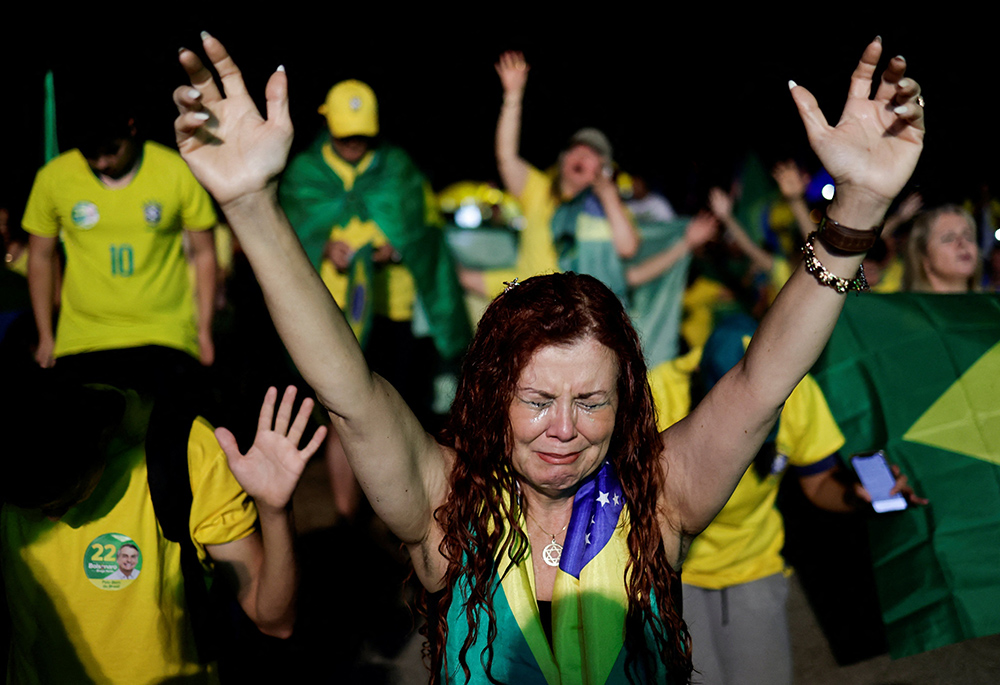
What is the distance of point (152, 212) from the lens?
11.6 feet

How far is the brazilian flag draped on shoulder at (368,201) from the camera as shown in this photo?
4875 millimetres

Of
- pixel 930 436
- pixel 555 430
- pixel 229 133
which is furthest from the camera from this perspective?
pixel 930 436

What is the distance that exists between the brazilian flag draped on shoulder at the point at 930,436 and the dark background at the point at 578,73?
4.76m

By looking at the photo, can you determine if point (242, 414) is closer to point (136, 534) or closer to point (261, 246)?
point (136, 534)

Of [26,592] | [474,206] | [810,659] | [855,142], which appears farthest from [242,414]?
[474,206]

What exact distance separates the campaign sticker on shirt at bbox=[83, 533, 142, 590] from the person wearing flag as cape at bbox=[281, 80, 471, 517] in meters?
2.57

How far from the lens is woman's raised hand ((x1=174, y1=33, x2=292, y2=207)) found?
1428 millimetres

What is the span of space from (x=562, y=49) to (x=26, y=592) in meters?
11.3

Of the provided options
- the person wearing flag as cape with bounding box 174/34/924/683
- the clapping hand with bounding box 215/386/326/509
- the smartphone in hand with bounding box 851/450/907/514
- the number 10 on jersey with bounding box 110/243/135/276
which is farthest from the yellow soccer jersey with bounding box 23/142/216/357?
the smartphone in hand with bounding box 851/450/907/514

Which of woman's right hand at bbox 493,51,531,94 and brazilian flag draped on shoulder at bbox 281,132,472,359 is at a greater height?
woman's right hand at bbox 493,51,531,94

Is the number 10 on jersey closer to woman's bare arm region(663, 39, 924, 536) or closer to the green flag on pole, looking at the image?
the green flag on pole

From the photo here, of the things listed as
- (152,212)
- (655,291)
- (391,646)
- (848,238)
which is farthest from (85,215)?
(655,291)

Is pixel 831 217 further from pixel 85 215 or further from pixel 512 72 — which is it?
pixel 512 72

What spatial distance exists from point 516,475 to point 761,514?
1360mm
